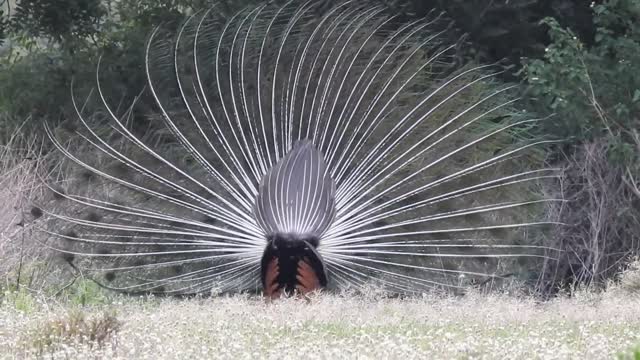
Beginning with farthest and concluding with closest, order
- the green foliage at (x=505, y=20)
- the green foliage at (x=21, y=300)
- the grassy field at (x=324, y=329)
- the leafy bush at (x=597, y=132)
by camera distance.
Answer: the green foliage at (x=505, y=20), the leafy bush at (x=597, y=132), the green foliage at (x=21, y=300), the grassy field at (x=324, y=329)

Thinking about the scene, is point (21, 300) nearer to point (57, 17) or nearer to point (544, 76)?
point (544, 76)

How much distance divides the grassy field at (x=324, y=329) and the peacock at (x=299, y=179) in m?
1.00

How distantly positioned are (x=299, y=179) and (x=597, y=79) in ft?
15.2

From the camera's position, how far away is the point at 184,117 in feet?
40.6

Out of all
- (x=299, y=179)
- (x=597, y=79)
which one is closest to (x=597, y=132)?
(x=597, y=79)

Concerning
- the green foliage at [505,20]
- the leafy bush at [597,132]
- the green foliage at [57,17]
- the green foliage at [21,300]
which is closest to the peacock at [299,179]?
the green foliage at [21,300]

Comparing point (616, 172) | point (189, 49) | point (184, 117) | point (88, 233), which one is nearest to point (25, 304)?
point (88, 233)

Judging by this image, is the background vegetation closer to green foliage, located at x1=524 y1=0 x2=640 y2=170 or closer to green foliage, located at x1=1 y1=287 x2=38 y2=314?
green foliage, located at x1=524 y1=0 x2=640 y2=170

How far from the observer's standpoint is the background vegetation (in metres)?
14.3

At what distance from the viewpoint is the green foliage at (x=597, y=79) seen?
1472cm

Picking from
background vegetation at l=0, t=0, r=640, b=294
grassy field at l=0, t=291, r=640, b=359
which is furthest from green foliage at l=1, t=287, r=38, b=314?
background vegetation at l=0, t=0, r=640, b=294

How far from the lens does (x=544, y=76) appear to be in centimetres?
1475

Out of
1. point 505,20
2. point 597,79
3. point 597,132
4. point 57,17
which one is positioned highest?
point 57,17

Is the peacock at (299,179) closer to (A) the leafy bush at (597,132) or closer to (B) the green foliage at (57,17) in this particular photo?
(A) the leafy bush at (597,132)
